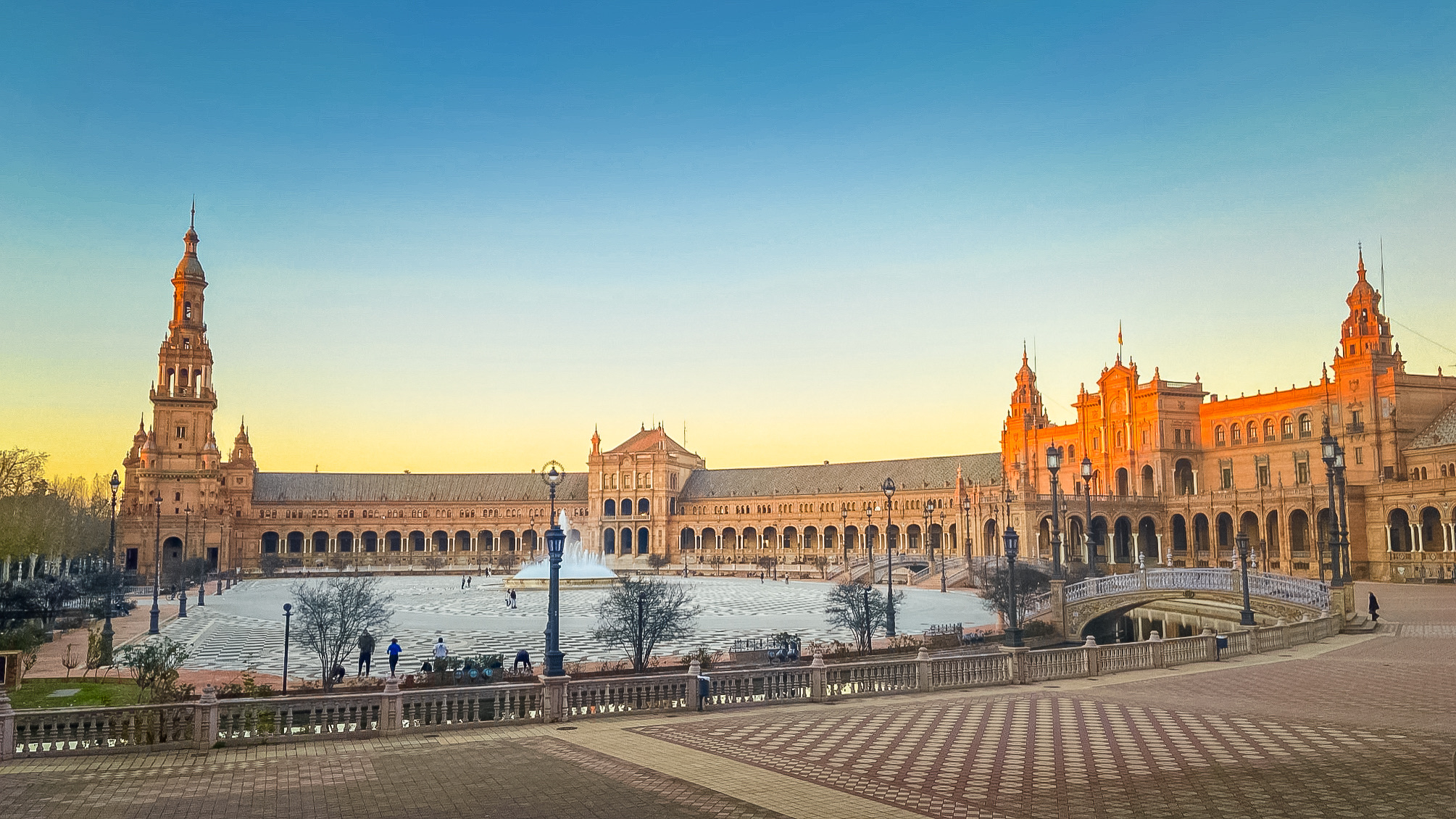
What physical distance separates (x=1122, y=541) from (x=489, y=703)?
74021mm

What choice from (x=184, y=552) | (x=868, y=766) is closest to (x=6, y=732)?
(x=868, y=766)

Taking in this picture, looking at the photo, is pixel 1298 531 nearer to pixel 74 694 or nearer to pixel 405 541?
pixel 74 694

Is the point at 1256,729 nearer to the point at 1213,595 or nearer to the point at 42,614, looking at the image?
the point at 1213,595

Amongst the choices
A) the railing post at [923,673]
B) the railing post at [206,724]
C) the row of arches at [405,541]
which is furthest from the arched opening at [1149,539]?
the railing post at [206,724]

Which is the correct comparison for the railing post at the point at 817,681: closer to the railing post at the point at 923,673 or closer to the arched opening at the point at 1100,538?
the railing post at the point at 923,673

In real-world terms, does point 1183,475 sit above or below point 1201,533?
above

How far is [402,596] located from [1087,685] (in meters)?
57.6

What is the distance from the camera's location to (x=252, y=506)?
411 ft

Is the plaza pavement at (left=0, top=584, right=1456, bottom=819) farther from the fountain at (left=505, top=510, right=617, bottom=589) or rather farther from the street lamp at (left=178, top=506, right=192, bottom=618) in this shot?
the fountain at (left=505, top=510, right=617, bottom=589)

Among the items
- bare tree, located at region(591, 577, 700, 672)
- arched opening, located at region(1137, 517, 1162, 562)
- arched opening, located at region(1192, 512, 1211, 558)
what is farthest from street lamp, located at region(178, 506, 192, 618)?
arched opening, located at region(1192, 512, 1211, 558)

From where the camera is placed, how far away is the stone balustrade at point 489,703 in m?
15.3

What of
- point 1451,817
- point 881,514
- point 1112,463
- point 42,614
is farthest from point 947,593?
point 1451,817

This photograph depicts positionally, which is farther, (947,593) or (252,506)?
(252,506)

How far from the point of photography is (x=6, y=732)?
1476 centimetres
